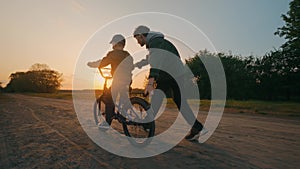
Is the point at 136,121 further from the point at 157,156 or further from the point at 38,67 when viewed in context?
the point at 38,67

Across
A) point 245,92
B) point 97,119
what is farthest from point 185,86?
point 245,92

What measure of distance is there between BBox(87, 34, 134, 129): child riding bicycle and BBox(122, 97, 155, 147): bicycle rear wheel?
1.24 ft

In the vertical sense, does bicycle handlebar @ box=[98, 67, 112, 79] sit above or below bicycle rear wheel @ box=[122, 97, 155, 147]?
above

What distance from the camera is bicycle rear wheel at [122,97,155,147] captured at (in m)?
4.43

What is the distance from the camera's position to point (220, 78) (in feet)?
99.3

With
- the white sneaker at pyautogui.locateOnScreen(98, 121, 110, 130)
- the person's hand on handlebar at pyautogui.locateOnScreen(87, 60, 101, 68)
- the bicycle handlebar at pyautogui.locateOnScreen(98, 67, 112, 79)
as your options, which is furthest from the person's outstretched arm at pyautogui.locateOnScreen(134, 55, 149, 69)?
the white sneaker at pyautogui.locateOnScreen(98, 121, 110, 130)

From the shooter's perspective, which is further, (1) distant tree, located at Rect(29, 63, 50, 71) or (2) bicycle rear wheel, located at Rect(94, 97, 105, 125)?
(1) distant tree, located at Rect(29, 63, 50, 71)

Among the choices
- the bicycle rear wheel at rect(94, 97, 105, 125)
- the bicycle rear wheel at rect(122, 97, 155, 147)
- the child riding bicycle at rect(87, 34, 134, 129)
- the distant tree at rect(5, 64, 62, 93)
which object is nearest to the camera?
the bicycle rear wheel at rect(122, 97, 155, 147)

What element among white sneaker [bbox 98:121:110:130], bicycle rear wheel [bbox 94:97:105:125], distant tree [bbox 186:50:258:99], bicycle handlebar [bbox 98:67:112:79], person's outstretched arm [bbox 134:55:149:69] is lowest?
white sneaker [bbox 98:121:110:130]

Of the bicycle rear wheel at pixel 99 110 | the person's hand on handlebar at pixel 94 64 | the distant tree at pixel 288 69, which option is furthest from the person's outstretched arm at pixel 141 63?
the distant tree at pixel 288 69

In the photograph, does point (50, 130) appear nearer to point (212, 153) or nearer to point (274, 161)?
point (212, 153)

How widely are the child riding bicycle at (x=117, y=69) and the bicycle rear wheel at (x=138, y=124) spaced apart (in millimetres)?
379

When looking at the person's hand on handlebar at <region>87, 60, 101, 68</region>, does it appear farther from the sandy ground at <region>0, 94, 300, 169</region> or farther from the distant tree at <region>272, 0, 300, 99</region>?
the distant tree at <region>272, 0, 300, 99</region>

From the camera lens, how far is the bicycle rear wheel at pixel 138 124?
4.43m
